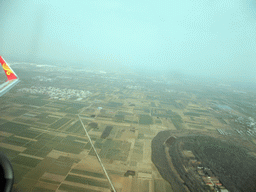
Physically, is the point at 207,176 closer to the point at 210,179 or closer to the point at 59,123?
the point at 210,179

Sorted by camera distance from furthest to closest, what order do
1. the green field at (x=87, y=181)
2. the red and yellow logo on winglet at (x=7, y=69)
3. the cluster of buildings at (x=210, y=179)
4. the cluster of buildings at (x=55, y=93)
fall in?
1. the cluster of buildings at (x=55, y=93)
2. the red and yellow logo on winglet at (x=7, y=69)
3. the cluster of buildings at (x=210, y=179)
4. the green field at (x=87, y=181)

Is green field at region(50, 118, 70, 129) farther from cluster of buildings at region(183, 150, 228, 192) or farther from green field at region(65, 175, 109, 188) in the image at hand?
cluster of buildings at region(183, 150, 228, 192)

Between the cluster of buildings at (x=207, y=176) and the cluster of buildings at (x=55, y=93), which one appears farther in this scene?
the cluster of buildings at (x=55, y=93)

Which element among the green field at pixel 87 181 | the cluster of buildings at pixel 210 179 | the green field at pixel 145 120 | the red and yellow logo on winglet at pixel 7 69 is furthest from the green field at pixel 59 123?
the cluster of buildings at pixel 210 179

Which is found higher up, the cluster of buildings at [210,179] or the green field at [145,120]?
the green field at [145,120]

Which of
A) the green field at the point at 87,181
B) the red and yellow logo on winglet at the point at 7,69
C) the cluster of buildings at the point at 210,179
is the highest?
the red and yellow logo on winglet at the point at 7,69

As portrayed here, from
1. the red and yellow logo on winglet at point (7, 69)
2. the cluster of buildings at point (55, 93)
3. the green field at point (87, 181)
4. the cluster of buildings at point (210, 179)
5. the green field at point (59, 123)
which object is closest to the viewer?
the green field at point (87, 181)

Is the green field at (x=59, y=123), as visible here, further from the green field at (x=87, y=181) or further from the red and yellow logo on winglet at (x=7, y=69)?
the green field at (x=87, y=181)

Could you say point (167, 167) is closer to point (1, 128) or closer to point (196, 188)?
point (196, 188)

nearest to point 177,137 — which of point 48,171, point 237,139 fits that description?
point 237,139

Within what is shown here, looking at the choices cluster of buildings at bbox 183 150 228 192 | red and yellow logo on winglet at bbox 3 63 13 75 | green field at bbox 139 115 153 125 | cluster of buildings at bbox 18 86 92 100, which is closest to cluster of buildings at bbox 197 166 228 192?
cluster of buildings at bbox 183 150 228 192

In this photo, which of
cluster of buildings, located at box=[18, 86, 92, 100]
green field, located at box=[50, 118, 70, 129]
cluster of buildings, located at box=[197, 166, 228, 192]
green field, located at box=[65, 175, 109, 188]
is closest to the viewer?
green field, located at box=[65, 175, 109, 188]
